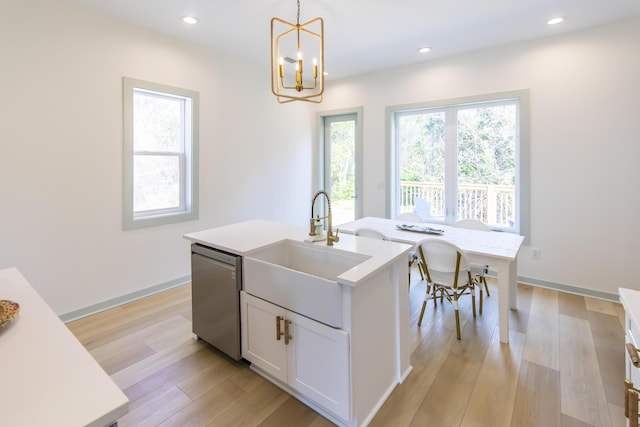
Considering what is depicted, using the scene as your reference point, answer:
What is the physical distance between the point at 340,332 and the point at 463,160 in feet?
11.2

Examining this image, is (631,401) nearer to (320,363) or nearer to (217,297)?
(320,363)

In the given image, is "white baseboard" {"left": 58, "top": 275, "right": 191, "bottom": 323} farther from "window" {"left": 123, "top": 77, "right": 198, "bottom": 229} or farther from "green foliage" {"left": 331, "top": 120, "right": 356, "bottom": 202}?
"green foliage" {"left": 331, "top": 120, "right": 356, "bottom": 202}

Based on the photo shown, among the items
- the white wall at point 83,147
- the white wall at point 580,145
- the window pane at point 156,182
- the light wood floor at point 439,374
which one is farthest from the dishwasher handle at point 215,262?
the white wall at point 580,145

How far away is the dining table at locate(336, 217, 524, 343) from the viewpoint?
2459 mm

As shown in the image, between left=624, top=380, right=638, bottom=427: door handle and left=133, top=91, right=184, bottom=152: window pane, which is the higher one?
left=133, top=91, right=184, bottom=152: window pane

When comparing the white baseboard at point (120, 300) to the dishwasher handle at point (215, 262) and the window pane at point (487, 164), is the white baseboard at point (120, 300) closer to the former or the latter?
the dishwasher handle at point (215, 262)

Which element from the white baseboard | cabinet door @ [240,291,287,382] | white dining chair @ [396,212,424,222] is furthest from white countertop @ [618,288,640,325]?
the white baseboard

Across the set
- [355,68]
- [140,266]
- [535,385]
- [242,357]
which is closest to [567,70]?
[355,68]

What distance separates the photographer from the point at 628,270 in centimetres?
322

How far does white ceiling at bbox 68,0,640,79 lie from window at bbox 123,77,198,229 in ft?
2.22

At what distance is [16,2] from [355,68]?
359 centimetres

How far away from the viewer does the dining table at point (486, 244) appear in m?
2.46

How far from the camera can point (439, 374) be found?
83.7 inches

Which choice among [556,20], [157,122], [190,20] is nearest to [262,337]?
[157,122]
